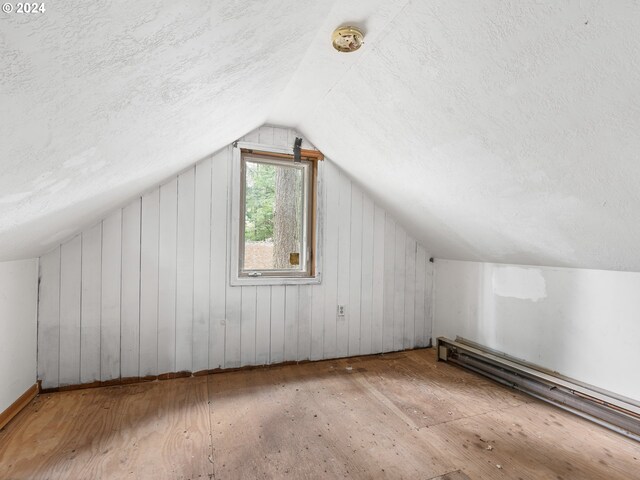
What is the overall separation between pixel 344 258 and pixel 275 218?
73 cm

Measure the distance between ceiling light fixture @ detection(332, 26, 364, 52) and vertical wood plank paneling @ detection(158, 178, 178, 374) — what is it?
1601 millimetres

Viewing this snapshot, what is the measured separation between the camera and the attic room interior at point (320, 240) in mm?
939

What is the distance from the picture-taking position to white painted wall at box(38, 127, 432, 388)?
216 centimetres

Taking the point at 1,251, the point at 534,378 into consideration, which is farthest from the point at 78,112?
the point at 534,378

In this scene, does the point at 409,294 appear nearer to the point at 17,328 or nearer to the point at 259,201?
the point at 259,201

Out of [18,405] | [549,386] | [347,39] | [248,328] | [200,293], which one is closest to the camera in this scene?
[347,39]

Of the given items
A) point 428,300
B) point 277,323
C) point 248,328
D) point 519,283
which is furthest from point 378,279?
point 248,328

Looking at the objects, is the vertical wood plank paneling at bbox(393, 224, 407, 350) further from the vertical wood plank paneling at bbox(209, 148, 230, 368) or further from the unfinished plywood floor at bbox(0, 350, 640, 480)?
the vertical wood plank paneling at bbox(209, 148, 230, 368)

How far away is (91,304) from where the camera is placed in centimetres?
219

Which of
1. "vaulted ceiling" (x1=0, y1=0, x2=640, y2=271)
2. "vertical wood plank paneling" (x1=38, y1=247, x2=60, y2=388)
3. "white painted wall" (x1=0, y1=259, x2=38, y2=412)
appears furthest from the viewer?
"vertical wood plank paneling" (x1=38, y1=247, x2=60, y2=388)

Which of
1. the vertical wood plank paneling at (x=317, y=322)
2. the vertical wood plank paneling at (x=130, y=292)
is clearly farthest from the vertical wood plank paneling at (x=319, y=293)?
the vertical wood plank paneling at (x=130, y=292)

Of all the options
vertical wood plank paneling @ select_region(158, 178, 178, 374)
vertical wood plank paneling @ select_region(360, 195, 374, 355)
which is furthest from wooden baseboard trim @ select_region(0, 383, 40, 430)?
vertical wood plank paneling @ select_region(360, 195, 374, 355)

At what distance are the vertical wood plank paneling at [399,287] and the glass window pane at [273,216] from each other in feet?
3.18

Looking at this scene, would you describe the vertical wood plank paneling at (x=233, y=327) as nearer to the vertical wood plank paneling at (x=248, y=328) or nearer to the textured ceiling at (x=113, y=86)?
the vertical wood plank paneling at (x=248, y=328)
